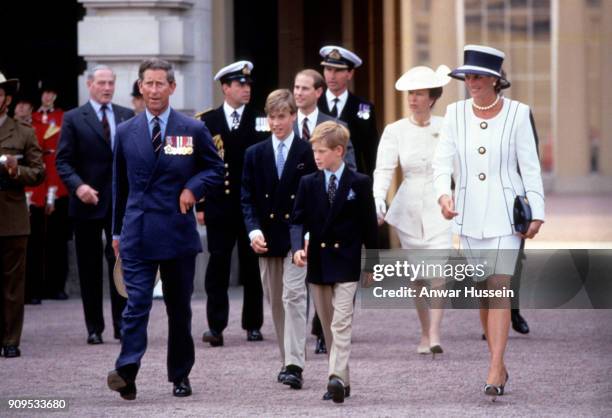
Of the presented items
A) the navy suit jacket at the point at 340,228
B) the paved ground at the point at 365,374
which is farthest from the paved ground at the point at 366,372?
the navy suit jacket at the point at 340,228

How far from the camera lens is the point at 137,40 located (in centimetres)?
1631

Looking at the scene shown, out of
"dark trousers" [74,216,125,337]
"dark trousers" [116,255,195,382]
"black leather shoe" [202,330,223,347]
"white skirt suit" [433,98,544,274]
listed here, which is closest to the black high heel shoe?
"white skirt suit" [433,98,544,274]

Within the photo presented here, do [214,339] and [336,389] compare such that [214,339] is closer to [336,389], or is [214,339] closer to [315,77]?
→ [315,77]

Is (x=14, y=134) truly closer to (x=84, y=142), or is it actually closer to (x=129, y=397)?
(x=84, y=142)

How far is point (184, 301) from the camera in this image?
33.9 ft

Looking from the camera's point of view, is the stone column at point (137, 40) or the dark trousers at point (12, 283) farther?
the stone column at point (137, 40)

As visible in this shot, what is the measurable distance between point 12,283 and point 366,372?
2677mm

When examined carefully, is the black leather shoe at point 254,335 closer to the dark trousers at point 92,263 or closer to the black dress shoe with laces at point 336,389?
the dark trousers at point 92,263

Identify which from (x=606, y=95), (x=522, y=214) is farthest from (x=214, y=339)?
(x=606, y=95)

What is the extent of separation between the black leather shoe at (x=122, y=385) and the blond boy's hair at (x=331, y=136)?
1.69m

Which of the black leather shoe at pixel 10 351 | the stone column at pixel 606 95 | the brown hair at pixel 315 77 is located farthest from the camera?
the stone column at pixel 606 95

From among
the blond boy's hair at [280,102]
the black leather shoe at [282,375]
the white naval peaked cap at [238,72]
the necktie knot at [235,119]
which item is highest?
the white naval peaked cap at [238,72]

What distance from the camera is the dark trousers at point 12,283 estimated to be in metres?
12.3

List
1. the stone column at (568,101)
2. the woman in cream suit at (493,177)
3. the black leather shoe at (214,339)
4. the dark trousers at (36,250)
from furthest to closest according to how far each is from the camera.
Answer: the stone column at (568,101)
the dark trousers at (36,250)
the black leather shoe at (214,339)
the woman in cream suit at (493,177)
